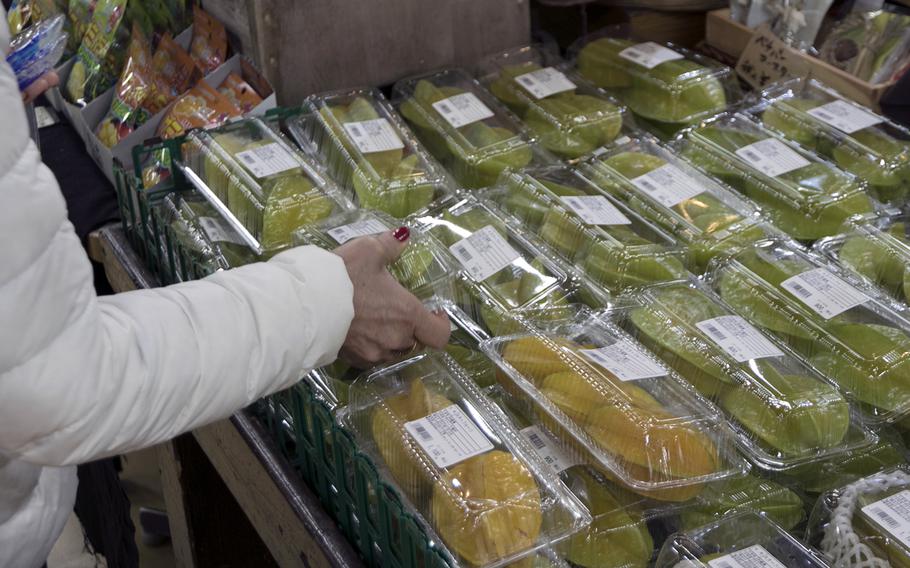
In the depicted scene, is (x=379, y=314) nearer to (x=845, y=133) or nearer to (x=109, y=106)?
(x=845, y=133)

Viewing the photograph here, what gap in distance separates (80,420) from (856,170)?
4.55 ft

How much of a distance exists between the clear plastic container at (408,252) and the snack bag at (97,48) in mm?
917

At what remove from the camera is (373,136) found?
6.01ft

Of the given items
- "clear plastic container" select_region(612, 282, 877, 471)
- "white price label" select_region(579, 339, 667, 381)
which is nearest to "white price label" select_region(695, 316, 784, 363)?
"clear plastic container" select_region(612, 282, 877, 471)

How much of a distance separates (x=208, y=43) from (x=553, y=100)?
744 millimetres

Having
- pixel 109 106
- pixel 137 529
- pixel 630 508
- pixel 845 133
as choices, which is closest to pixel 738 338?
pixel 630 508

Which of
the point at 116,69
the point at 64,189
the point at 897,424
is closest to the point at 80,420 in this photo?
the point at 897,424

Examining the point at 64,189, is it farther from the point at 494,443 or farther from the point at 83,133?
the point at 494,443

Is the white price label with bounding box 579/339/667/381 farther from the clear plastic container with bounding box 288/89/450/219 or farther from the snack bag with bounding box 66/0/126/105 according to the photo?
the snack bag with bounding box 66/0/126/105

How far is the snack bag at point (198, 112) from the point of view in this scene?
2008 mm

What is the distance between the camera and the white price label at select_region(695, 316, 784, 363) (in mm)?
1341

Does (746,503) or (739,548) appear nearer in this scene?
(739,548)

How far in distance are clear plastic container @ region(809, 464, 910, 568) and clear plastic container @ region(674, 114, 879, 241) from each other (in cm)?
57

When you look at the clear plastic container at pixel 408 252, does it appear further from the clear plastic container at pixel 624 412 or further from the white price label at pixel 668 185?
the white price label at pixel 668 185
